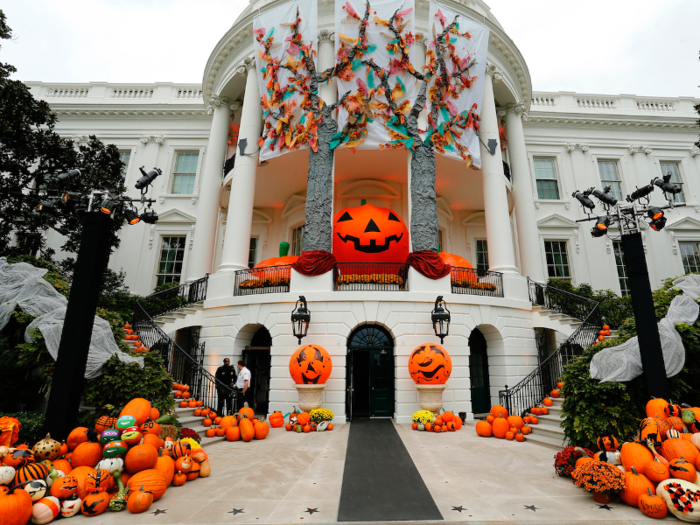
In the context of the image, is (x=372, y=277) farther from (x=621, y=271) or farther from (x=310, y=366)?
(x=621, y=271)

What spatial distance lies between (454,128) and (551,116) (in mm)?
10882

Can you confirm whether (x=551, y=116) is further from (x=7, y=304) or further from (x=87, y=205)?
(x=7, y=304)

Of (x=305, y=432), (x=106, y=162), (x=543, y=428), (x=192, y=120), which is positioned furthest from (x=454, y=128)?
(x=192, y=120)

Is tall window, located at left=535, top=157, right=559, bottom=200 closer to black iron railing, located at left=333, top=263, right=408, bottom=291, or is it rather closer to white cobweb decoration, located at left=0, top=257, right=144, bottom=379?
black iron railing, located at left=333, top=263, right=408, bottom=291

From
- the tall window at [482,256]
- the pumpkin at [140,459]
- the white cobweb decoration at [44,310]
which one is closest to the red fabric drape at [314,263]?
the white cobweb decoration at [44,310]

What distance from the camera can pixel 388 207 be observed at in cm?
1750

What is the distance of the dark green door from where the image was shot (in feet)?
42.1

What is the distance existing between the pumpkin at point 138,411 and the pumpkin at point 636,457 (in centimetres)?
686

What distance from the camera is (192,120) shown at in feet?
70.4

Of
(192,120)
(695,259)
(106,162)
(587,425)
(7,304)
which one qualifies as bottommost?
(587,425)

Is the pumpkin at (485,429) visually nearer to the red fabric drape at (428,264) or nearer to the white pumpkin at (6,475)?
the red fabric drape at (428,264)

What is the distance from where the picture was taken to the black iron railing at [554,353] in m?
11.1

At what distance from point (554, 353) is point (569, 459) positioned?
571cm

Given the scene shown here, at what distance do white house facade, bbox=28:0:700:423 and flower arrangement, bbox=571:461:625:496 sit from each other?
6.40 metres
